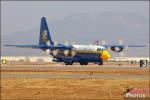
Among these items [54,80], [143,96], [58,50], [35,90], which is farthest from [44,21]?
[143,96]

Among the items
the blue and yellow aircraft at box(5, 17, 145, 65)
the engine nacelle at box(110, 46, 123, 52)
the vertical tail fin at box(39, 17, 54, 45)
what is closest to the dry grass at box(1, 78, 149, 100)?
the blue and yellow aircraft at box(5, 17, 145, 65)

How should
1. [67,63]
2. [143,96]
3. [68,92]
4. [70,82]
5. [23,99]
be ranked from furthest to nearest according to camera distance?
[67,63]
[70,82]
[68,92]
[23,99]
[143,96]

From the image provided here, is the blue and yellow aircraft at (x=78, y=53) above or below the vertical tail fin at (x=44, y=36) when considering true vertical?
below

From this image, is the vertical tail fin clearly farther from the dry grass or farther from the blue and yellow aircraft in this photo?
the dry grass

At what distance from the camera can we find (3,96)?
44281 mm

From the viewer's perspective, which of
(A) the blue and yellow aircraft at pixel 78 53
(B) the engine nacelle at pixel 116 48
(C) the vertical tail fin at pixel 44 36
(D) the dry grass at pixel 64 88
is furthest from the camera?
(C) the vertical tail fin at pixel 44 36

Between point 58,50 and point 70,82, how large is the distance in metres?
70.1

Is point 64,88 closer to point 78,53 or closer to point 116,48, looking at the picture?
point 78,53

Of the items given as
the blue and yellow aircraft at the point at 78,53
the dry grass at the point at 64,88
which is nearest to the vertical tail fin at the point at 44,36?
the blue and yellow aircraft at the point at 78,53

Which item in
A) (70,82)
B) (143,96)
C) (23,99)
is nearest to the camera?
(143,96)

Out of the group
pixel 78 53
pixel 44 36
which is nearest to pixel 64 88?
pixel 78 53

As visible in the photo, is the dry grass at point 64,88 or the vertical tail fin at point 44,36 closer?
the dry grass at point 64,88

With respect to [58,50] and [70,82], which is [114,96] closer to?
[70,82]

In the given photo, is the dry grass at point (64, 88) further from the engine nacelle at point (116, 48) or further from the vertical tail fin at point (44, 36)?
the engine nacelle at point (116, 48)
